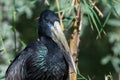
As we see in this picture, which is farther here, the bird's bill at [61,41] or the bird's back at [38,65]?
the bird's back at [38,65]

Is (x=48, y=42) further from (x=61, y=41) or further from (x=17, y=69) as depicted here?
(x=17, y=69)

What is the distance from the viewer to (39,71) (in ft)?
26.7

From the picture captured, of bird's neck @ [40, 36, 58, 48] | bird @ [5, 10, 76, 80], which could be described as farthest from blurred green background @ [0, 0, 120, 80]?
bird @ [5, 10, 76, 80]

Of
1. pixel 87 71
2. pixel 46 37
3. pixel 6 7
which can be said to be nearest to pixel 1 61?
pixel 6 7

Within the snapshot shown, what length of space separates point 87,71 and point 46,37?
3562mm

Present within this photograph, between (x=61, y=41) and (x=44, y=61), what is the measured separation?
306mm

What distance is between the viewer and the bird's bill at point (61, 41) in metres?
7.77

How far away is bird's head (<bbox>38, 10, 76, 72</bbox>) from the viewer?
786 cm

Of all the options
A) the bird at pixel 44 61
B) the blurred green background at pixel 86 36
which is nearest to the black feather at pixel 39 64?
the bird at pixel 44 61

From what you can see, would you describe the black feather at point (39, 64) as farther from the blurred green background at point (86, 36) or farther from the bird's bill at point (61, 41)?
the blurred green background at point (86, 36)

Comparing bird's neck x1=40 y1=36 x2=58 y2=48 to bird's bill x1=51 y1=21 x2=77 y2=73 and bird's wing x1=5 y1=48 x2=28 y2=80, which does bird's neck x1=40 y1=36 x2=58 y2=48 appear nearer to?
bird's bill x1=51 y1=21 x2=77 y2=73

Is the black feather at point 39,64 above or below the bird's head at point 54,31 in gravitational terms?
below

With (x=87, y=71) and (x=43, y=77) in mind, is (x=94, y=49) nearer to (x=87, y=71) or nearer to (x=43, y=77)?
(x=87, y=71)

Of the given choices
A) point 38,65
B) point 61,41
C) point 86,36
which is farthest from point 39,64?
point 86,36
